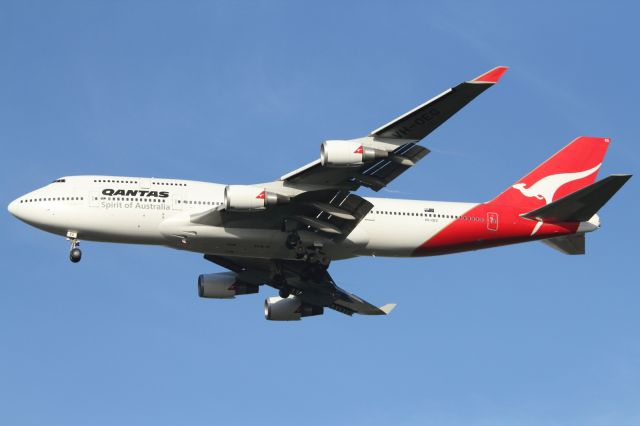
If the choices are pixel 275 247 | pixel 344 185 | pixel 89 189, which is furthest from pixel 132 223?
pixel 344 185

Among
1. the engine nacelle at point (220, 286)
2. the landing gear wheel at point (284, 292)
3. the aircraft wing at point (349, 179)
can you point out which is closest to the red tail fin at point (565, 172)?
the aircraft wing at point (349, 179)

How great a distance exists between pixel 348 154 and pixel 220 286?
14622 mm

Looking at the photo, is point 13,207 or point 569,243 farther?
point 569,243

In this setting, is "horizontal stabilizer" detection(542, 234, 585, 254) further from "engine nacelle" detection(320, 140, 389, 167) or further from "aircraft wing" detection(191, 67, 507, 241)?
"engine nacelle" detection(320, 140, 389, 167)

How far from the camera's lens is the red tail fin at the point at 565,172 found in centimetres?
5581

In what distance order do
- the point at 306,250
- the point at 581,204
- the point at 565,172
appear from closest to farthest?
1. the point at 306,250
2. the point at 581,204
3. the point at 565,172

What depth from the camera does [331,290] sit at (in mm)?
58125

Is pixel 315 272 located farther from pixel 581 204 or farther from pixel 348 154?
pixel 581 204

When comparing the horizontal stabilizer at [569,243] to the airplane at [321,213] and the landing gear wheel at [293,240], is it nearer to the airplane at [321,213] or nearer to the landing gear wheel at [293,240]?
the airplane at [321,213]

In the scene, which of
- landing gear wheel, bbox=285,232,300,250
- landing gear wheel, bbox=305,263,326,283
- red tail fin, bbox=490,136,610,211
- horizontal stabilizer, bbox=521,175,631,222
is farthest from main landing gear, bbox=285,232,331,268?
red tail fin, bbox=490,136,610,211

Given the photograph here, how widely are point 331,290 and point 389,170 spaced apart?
11.8 meters

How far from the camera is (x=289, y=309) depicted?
5959cm

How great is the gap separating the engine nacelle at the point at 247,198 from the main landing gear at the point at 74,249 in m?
7.35

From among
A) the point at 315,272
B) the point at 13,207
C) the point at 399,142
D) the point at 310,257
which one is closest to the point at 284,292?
the point at 315,272
